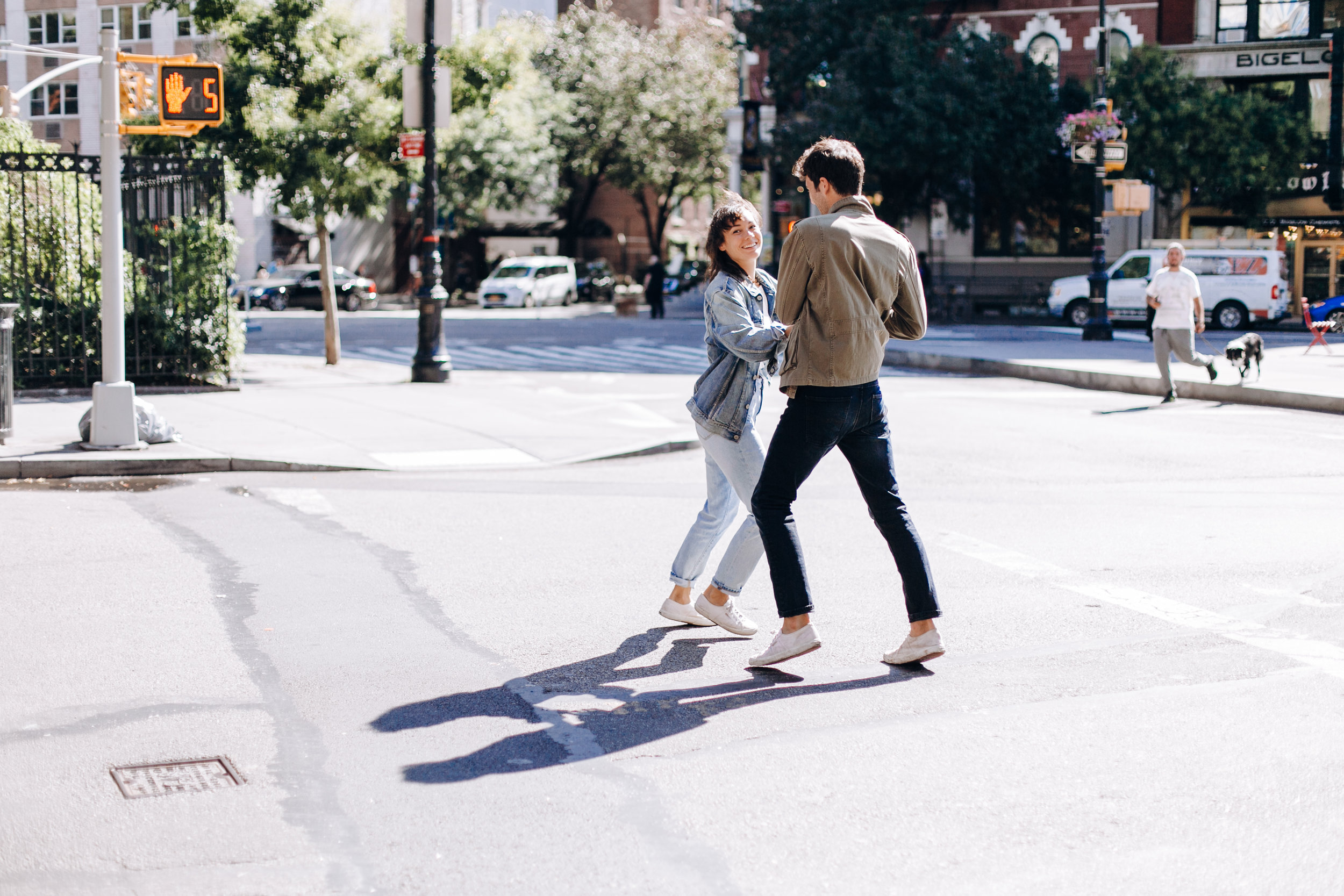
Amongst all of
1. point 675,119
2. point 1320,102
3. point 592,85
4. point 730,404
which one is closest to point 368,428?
point 730,404

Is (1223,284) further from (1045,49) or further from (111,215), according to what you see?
(111,215)

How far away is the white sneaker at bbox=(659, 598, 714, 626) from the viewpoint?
6.29 meters

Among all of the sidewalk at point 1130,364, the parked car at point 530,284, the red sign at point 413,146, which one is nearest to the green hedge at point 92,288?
the red sign at point 413,146

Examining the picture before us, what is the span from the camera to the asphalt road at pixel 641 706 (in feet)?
12.2

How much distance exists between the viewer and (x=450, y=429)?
43.3 feet

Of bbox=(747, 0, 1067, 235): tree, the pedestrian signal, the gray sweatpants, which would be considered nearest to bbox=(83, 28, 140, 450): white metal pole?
the pedestrian signal

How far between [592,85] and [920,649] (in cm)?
5091

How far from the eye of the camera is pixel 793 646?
5480 millimetres

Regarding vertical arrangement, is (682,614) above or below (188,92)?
below

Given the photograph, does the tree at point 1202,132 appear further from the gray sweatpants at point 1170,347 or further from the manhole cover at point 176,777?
the manhole cover at point 176,777

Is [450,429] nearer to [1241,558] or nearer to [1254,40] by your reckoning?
[1241,558]

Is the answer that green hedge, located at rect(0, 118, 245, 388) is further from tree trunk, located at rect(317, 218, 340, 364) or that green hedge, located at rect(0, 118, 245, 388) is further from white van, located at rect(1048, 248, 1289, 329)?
white van, located at rect(1048, 248, 1289, 329)

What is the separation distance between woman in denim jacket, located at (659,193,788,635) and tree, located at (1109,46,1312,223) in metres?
32.2

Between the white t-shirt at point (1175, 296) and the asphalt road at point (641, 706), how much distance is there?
23.9ft
